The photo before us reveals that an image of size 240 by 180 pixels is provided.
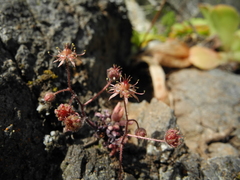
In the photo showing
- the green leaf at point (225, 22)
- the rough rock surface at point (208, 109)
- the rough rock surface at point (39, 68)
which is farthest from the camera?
the green leaf at point (225, 22)

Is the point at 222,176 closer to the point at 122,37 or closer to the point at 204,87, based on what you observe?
the point at 204,87

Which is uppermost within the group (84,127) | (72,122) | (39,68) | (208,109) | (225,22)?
(39,68)

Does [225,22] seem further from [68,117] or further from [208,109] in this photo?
[68,117]

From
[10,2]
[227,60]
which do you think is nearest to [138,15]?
[227,60]

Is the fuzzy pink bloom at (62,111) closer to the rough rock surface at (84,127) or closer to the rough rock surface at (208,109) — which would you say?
the rough rock surface at (84,127)

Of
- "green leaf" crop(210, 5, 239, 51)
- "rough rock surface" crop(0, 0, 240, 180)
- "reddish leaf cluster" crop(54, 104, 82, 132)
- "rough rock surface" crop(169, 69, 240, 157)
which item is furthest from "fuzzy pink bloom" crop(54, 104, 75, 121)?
"green leaf" crop(210, 5, 239, 51)

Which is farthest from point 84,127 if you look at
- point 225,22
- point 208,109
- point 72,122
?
point 225,22

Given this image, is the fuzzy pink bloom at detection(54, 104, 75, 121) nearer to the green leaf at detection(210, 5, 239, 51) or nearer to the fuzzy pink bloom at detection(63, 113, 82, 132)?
the fuzzy pink bloom at detection(63, 113, 82, 132)

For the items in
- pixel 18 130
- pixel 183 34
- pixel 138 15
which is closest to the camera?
pixel 18 130

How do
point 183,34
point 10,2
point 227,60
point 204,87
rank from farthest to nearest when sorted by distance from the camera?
point 183,34, point 227,60, point 204,87, point 10,2

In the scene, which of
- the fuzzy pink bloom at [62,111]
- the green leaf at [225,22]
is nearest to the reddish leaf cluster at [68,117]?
the fuzzy pink bloom at [62,111]

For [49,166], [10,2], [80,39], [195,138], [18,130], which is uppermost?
[10,2]
